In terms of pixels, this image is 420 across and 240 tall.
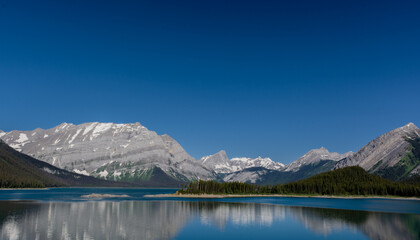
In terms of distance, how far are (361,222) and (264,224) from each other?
29433 millimetres

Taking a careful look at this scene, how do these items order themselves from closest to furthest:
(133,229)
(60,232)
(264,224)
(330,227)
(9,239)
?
(9,239) → (60,232) → (133,229) → (330,227) → (264,224)

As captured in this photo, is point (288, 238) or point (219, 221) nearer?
point (288, 238)

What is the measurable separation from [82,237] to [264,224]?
47897mm

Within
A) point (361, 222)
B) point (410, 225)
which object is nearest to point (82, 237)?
point (361, 222)

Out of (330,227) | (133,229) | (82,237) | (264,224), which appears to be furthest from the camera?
(264,224)

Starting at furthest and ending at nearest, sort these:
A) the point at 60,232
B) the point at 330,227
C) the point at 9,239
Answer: the point at 330,227 < the point at 60,232 < the point at 9,239

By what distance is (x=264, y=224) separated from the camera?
92625 millimetres

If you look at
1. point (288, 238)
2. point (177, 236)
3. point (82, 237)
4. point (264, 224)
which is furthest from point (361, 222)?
point (82, 237)

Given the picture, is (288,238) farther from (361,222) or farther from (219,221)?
(361,222)

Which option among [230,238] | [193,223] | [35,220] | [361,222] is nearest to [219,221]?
[193,223]

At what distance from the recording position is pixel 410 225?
92.6m

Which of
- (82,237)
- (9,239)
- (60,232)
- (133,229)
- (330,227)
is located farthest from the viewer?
(330,227)

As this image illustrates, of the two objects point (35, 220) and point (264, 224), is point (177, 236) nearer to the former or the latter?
point (264, 224)

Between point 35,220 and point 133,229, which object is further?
point 35,220
